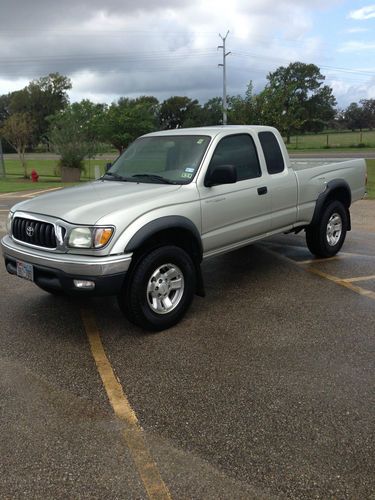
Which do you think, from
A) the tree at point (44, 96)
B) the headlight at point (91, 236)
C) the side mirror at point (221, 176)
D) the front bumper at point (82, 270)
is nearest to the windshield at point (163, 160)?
the side mirror at point (221, 176)

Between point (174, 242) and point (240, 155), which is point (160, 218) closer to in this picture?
point (174, 242)

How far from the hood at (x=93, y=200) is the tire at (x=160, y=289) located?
52 centimetres

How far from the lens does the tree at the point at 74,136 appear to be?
24609 millimetres

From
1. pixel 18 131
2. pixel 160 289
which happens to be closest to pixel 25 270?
pixel 160 289

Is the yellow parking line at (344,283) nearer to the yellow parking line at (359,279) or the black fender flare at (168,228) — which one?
the yellow parking line at (359,279)

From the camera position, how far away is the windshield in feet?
15.9

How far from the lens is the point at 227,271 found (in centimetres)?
646

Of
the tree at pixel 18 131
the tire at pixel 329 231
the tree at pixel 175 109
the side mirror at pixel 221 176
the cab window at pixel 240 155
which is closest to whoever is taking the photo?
the side mirror at pixel 221 176

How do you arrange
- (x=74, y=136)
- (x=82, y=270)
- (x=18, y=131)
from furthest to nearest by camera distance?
(x=18, y=131), (x=74, y=136), (x=82, y=270)

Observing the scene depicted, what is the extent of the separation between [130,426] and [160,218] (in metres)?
1.86

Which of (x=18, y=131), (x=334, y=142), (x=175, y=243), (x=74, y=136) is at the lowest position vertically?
(x=175, y=243)

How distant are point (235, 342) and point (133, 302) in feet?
3.12

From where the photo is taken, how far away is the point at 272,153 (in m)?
5.78

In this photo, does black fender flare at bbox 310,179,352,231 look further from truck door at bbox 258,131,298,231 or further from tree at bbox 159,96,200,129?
tree at bbox 159,96,200,129
